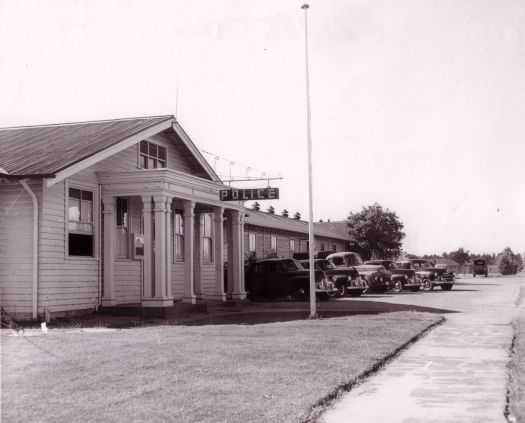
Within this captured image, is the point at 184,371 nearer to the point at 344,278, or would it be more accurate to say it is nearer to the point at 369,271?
the point at 344,278

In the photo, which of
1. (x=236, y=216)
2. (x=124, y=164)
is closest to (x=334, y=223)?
(x=236, y=216)

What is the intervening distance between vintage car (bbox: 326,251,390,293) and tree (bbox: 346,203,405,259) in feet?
75.8

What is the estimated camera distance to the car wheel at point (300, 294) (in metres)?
26.3

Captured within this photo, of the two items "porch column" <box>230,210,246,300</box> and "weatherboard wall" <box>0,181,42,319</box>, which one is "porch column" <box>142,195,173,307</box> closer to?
"weatherboard wall" <box>0,181,42,319</box>

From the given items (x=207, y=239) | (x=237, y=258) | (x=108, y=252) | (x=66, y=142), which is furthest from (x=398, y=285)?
(x=66, y=142)

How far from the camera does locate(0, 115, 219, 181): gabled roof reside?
1582 cm

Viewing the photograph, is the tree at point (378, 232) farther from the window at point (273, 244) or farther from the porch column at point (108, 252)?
the porch column at point (108, 252)

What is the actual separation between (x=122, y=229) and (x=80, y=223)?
2.04 m

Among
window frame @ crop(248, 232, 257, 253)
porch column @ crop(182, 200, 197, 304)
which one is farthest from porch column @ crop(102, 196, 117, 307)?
window frame @ crop(248, 232, 257, 253)

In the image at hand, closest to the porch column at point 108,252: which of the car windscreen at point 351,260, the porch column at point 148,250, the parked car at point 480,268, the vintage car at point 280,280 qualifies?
the porch column at point 148,250

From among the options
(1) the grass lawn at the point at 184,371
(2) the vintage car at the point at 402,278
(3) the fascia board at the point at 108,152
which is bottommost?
(1) the grass lawn at the point at 184,371

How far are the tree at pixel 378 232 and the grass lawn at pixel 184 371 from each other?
43.0 m

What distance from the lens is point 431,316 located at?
55.4 feet

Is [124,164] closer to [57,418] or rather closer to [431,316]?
[431,316]
